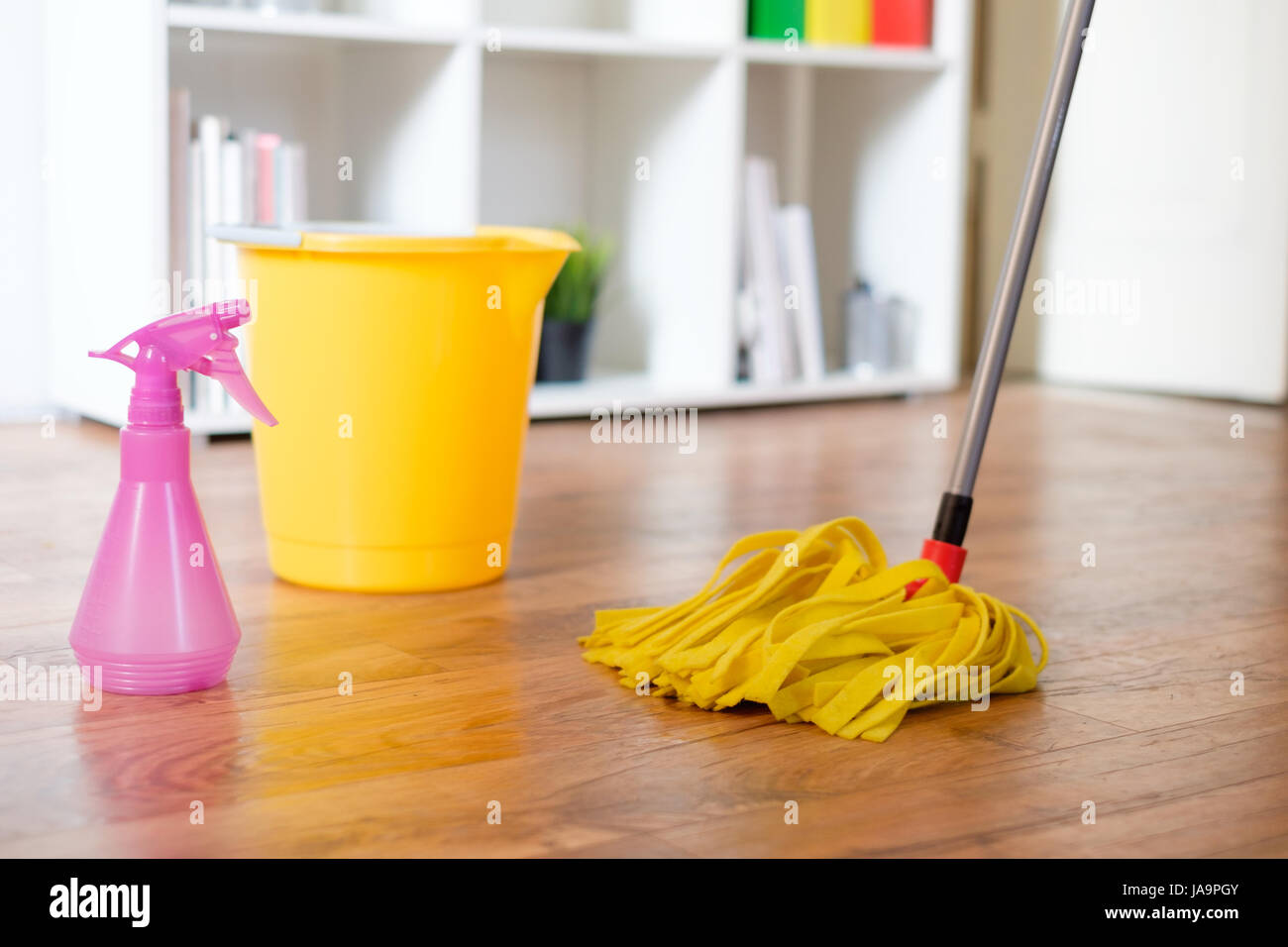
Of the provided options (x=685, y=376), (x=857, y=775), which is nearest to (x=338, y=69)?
(x=685, y=376)

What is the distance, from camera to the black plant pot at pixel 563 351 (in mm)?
2289

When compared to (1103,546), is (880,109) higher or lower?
higher

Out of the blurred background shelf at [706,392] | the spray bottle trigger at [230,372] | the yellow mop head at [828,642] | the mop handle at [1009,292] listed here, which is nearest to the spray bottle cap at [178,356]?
the spray bottle trigger at [230,372]

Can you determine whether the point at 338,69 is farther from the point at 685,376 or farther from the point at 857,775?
the point at 857,775

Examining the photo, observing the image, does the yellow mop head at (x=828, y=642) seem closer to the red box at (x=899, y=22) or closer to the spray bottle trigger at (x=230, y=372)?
the spray bottle trigger at (x=230, y=372)

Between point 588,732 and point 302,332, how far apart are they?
1.52ft

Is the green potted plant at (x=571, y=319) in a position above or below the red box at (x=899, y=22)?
below

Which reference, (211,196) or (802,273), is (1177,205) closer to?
(802,273)

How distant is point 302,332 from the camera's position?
122cm

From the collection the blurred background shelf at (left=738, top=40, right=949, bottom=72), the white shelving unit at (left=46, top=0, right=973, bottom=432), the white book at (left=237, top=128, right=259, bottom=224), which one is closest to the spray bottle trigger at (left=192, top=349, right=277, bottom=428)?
the white shelving unit at (left=46, top=0, right=973, bottom=432)

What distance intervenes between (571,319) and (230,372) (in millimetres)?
1339

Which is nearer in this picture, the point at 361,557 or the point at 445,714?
the point at 445,714

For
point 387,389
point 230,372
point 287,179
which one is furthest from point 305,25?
point 230,372

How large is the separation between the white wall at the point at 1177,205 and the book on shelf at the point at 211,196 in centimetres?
158
